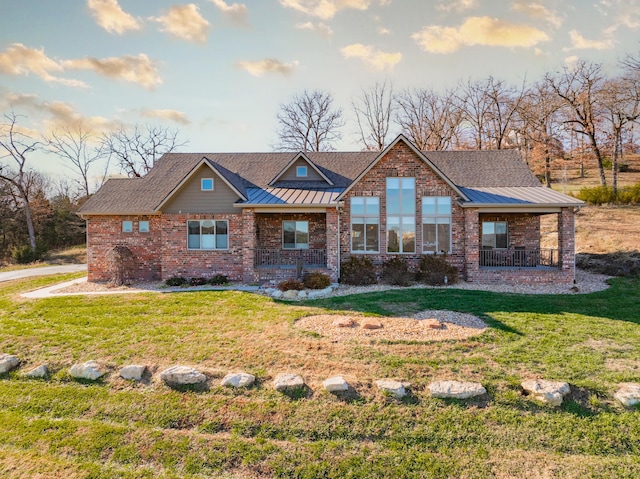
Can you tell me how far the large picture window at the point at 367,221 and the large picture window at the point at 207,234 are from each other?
588 cm

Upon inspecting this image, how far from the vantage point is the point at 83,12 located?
1246 centimetres

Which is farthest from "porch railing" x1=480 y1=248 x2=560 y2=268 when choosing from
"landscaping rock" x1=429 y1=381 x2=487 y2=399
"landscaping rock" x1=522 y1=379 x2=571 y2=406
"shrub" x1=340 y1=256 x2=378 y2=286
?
"landscaping rock" x1=429 y1=381 x2=487 y2=399

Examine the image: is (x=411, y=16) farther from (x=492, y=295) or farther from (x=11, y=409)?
(x=11, y=409)

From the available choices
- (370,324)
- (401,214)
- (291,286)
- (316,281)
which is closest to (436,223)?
(401,214)

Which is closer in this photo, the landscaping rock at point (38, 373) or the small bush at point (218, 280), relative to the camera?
the landscaping rock at point (38, 373)

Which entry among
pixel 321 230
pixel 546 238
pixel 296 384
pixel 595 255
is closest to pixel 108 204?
pixel 321 230

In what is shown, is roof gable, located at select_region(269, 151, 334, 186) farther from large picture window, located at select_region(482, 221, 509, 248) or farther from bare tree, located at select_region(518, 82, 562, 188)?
bare tree, located at select_region(518, 82, 562, 188)

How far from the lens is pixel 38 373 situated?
269 inches

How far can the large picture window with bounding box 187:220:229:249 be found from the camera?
1569 cm

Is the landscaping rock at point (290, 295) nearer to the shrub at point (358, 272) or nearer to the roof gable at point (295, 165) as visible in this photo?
the shrub at point (358, 272)

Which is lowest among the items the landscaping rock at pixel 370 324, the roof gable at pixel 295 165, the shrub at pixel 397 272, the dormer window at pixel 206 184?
the landscaping rock at pixel 370 324

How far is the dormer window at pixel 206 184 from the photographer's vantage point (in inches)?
611

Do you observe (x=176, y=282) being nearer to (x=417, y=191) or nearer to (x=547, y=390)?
(x=417, y=191)

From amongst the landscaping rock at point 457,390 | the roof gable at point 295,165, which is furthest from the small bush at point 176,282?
the landscaping rock at point 457,390
